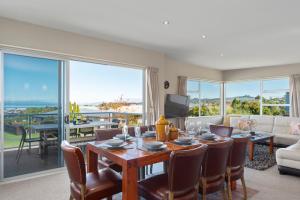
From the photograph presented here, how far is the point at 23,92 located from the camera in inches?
139

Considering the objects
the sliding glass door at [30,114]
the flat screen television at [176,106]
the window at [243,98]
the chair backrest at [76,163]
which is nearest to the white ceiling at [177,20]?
the sliding glass door at [30,114]

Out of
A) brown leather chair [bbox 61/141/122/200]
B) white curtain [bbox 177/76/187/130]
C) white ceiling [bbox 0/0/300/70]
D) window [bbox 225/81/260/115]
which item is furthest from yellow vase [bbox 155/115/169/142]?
window [bbox 225/81/260/115]

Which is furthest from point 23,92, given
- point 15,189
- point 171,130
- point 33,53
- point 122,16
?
point 171,130

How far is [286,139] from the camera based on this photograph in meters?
5.48

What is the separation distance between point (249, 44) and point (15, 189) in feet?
16.9

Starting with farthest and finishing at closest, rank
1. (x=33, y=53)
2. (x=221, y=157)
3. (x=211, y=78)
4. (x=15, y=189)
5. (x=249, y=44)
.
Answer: (x=211, y=78), (x=249, y=44), (x=33, y=53), (x=15, y=189), (x=221, y=157)

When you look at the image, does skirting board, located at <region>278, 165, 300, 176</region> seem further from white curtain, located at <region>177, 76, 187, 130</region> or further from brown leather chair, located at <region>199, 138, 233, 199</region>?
white curtain, located at <region>177, 76, 187, 130</region>

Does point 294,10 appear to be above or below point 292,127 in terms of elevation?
above

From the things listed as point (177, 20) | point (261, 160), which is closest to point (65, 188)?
point (177, 20)

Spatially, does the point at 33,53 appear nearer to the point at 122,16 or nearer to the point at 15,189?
the point at 122,16

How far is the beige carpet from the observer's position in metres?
2.85

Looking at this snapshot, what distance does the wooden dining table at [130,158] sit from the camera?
188 centimetres

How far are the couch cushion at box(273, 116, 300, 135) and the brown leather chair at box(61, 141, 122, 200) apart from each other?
5.64 m

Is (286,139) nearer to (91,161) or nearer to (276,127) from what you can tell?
(276,127)
